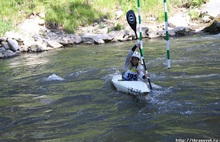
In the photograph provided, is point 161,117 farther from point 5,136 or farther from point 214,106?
point 5,136

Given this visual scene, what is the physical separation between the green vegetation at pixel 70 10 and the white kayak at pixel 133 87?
9722mm

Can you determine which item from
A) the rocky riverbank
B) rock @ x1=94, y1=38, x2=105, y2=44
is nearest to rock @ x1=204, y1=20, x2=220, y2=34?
the rocky riverbank

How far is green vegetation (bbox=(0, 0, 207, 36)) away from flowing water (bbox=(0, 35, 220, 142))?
7520 mm

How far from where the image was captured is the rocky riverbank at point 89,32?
1241cm

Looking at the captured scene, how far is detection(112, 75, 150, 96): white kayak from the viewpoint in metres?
4.78

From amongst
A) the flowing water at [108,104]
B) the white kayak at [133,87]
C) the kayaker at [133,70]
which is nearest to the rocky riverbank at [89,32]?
the flowing water at [108,104]

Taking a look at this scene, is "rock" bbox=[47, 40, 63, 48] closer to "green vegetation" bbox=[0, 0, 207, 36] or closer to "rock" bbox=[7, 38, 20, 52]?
"rock" bbox=[7, 38, 20, 52]

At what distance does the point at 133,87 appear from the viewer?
4.91 m

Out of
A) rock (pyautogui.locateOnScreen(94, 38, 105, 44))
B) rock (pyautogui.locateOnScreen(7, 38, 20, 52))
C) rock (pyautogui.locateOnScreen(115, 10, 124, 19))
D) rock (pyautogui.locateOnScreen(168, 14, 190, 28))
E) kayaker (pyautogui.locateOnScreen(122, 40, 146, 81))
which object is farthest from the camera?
rock (pyautogui.locateOnScreen(115, 10, 124, 19))

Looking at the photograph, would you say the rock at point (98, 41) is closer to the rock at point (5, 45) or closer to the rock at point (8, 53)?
the rock at point (8, 53)

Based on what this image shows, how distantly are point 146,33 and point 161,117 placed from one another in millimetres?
10018

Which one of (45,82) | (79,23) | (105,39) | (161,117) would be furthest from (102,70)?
(79,23)

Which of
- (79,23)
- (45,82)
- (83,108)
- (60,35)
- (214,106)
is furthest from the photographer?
(79,23)

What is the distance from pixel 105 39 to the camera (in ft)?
43.1
